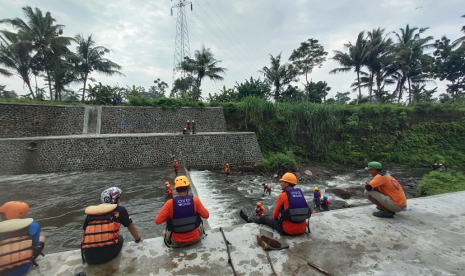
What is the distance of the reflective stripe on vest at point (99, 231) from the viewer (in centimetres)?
247

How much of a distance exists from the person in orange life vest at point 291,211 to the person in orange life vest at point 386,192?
170cm

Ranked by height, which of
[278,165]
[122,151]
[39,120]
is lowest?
[278,165]

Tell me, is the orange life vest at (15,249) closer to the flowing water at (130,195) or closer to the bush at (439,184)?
the flowing water at (130,195)

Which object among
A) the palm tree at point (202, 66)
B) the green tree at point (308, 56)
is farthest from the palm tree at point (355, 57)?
the palm tree at point (202, 66)

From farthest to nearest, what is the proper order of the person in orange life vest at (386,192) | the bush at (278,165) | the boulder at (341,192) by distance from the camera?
1. the bush at (278,165)
2. the boulder at (341,192)
3. the person in orange life vest at (386,192)

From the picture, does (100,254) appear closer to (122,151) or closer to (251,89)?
(122,151)

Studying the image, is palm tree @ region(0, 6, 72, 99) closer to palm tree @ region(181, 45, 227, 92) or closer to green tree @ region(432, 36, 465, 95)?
palm tree @ region(181, 45, 227, 92)

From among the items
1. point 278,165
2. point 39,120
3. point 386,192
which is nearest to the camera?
point 386,192

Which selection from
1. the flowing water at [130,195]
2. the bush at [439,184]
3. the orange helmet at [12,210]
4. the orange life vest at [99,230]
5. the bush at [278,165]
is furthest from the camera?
the bush at [278,165]

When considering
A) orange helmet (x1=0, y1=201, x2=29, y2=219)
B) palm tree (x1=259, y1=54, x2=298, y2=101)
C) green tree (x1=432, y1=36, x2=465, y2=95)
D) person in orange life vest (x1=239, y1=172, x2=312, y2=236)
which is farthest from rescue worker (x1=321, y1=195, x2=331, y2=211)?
green tree (x1=432, y1=36, x2=465, y2=95)

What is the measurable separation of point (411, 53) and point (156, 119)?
29.7 metres

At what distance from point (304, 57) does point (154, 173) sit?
2405cm

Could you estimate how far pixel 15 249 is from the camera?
222 cm

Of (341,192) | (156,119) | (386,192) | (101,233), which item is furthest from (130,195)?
(156,119)
